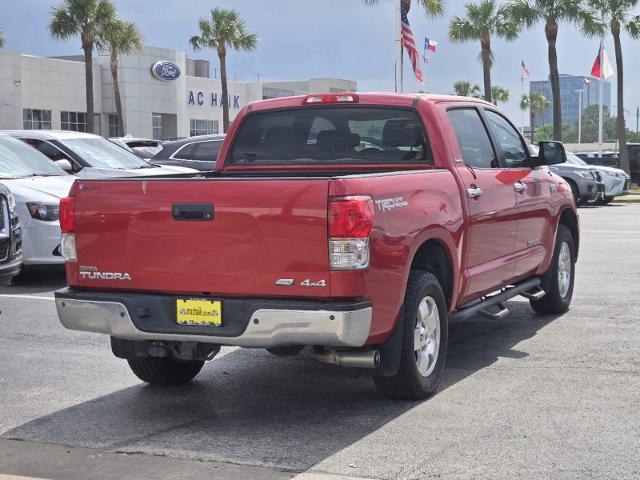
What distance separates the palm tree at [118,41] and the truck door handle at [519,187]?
44.4 m

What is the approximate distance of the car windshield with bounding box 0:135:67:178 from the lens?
12.5m

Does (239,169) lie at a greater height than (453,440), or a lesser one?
greater

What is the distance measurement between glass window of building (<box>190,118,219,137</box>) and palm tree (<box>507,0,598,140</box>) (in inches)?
1123

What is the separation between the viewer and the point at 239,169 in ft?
25.5

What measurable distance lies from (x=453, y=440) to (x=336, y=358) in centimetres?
82

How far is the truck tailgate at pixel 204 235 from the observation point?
220 inches

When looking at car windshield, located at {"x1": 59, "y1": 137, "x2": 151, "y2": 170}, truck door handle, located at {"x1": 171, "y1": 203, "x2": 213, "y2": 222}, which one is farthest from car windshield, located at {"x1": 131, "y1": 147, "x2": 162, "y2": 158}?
truck door handle, located at {"x1": 171, "y1": 203, "x2": 213, "y2": 222}

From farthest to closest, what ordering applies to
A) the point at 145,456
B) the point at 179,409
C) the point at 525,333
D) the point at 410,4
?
the point at 410,4 → the point at 525,333 → the point at 179,409 → the point at 145,456

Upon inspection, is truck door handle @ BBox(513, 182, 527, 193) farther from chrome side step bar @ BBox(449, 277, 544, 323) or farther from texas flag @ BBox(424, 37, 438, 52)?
texas flag @ BBox(424, 37, 438, 52)

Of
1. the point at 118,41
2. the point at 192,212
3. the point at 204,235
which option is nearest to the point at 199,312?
the point at 204,235

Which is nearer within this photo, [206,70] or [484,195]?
[484,195]

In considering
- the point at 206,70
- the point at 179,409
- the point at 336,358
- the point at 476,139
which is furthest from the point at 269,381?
the point at 206,70

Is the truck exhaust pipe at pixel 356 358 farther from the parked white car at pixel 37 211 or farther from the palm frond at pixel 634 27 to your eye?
the palm frond at pixel 634 27

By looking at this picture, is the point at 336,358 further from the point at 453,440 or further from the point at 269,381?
the point at 269,381
